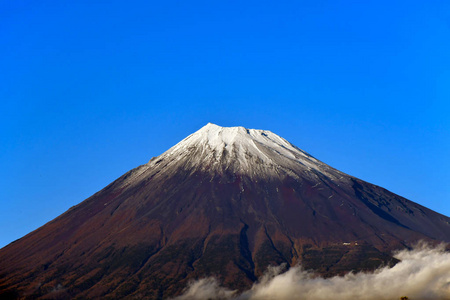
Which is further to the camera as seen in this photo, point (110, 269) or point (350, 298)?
point (110, 269)

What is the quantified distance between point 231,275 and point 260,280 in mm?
8024

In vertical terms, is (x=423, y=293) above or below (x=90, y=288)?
below

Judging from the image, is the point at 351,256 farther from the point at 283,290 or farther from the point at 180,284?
the point at 180,284

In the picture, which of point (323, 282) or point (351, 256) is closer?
point (323, 282)

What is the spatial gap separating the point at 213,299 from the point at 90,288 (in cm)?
3447

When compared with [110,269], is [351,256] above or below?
below

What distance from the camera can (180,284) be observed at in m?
186

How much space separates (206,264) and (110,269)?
2723 centimetres

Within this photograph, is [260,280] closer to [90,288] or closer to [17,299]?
[90,288]

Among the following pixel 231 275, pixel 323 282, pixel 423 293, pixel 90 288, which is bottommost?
pixel 423 293

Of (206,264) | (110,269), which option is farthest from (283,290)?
(110,269)

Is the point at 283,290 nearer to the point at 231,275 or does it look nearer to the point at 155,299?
the point at 231,275

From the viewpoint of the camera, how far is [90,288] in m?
188

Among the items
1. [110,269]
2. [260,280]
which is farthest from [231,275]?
[110,269]
